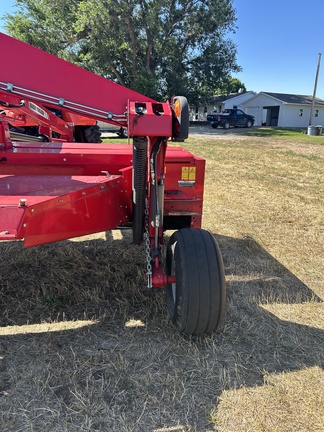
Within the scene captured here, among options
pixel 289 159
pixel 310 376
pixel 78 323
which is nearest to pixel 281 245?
pixel 310 376

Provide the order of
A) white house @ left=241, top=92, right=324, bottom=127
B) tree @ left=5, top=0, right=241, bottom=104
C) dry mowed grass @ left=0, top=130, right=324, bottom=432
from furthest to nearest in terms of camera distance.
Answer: white house @ left=241, top=92, right=324, bottom=127 → tree @ left=5, top=0, right=241, bottom=104 → dry mowed grass @ left=0, top=130, right=324, bottom=432

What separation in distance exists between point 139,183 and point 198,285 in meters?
0.78

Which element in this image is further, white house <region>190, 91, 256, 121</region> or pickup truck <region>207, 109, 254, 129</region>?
white house <region>190, 91, 256, 121</region>

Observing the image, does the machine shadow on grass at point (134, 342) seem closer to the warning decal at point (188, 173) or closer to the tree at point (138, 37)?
the warning decal at point (188, 173)

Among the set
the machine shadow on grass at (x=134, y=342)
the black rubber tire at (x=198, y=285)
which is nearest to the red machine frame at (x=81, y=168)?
the black rubber tire at (x=198, y=285)

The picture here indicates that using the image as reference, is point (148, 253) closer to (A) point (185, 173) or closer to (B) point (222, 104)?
(A) point (185, 173)

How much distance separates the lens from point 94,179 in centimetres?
277

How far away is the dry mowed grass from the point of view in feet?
6.40

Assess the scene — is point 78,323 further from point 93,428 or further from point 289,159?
point 289,159

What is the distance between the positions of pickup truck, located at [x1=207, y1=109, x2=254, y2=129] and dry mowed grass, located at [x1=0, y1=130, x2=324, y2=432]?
26277 millimetres

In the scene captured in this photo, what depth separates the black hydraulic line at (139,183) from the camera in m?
2.38

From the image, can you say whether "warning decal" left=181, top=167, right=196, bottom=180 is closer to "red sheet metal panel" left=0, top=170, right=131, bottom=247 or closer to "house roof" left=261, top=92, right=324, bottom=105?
"red sheet metal panel" left=0, top=170, right=131, bottom=247

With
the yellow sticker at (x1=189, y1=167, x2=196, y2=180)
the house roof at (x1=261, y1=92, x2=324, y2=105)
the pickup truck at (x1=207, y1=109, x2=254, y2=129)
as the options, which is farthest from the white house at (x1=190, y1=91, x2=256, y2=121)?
the yellow sticker at (x1=189, y1=167, x2=196, y2=180)

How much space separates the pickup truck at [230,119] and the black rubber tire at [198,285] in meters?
28.3
